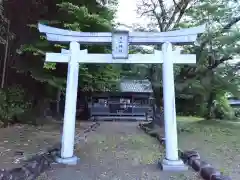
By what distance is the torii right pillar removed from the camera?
Result: 573 centimetres

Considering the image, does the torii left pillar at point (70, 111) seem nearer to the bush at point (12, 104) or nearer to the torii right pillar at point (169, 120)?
the torii right pillar at point (169, 120)

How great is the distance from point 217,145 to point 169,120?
3.12m

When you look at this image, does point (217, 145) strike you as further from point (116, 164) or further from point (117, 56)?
point (117, 56)

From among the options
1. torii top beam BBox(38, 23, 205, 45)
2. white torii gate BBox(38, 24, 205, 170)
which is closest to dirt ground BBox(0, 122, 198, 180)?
white torii gate BBox(38, 24, 205, 170)

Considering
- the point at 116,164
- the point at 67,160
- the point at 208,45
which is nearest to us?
the point at 67,160

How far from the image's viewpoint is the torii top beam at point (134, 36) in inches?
248

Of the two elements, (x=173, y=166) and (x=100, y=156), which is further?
(x=100, y=156)

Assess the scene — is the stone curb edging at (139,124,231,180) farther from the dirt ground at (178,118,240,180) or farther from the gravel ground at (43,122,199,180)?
the dirt ground at (178,118,240,180)

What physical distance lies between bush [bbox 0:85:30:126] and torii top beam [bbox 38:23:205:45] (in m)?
6.11

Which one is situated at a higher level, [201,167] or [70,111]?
[70,111]

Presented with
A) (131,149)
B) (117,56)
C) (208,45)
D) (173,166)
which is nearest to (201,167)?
(173,166)

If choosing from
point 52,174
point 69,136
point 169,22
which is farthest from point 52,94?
point 52,174

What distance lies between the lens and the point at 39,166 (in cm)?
532

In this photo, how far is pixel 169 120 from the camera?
6012mm
